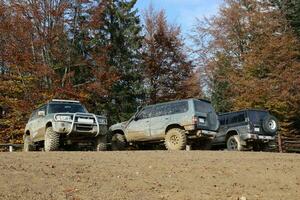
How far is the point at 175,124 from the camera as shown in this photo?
1916 centimetres

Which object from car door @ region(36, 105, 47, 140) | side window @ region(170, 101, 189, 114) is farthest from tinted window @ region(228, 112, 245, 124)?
car door @ region(36, 105, 47, 140)

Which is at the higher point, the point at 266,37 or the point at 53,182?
the point at 266,37

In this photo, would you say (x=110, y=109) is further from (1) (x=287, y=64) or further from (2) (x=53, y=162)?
(2) (x=53, y=162)

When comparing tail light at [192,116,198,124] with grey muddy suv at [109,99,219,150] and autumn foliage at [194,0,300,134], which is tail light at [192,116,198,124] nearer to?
grey muddy suv at [109,99,219,150]

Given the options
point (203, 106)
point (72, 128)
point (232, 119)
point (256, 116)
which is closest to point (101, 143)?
point (72, 128)

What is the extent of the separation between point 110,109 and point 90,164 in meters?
25.7

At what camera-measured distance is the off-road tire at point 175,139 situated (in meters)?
18.7

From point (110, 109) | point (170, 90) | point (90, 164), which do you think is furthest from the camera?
point (170, 90)

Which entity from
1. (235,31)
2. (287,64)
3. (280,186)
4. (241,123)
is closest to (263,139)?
(241,123)

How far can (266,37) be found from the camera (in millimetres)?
38406

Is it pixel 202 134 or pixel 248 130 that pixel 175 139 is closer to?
pixel 202 134

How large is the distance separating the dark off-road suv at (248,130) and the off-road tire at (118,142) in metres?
4.07

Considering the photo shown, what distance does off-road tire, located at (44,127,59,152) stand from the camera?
58.6ft

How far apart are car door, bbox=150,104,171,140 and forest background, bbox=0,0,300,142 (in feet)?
42.3
